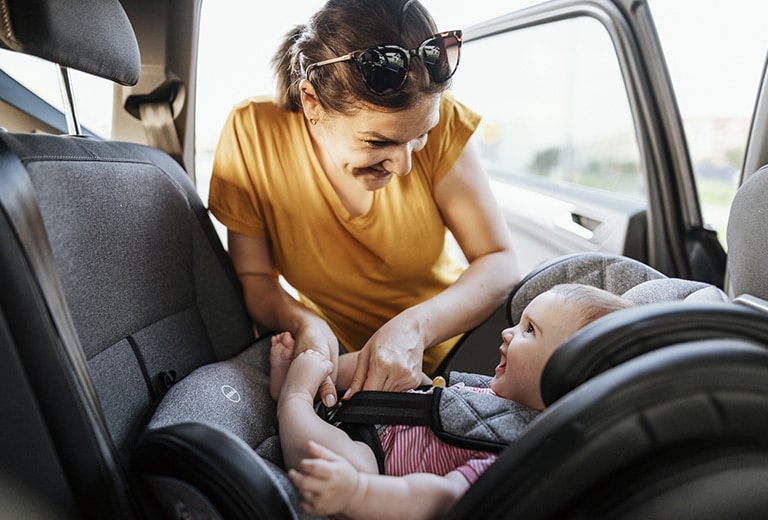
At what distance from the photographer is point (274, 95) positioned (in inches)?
59.2

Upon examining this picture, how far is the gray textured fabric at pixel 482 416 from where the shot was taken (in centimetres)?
101

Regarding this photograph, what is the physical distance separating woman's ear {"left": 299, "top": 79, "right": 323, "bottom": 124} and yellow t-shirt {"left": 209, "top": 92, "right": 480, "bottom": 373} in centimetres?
16

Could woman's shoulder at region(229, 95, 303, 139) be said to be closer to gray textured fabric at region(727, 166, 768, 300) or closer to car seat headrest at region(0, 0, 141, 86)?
car seat headrest at region(0, 0, 141, 86)

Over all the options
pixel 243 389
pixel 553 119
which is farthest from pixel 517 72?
pixel 243 389

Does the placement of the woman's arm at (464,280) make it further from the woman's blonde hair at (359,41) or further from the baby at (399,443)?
the woman's blonde hair at (359,41)

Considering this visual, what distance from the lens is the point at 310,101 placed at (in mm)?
1319

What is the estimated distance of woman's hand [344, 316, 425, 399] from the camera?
1.19 m

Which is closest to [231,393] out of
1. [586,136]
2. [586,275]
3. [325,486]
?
[325,486]

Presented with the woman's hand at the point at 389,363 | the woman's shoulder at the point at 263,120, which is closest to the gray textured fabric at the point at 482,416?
the woman's hand at the point at 389,363

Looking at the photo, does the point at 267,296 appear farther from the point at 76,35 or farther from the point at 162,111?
the point at 162,111

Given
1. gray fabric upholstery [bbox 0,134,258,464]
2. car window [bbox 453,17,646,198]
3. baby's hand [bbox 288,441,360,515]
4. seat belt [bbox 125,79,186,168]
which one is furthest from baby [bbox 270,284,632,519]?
car window [bbox 453,17,646,198]

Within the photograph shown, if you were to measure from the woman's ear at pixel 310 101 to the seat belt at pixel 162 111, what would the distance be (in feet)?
2.65

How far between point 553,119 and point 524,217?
832 millimetres

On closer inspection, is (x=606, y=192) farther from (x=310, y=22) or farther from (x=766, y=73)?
(x=310, y=22)
